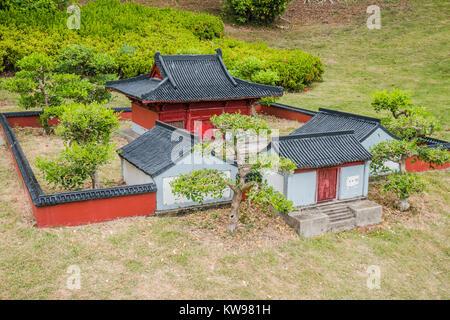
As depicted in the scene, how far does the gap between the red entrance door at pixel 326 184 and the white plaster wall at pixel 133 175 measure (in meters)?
5.56

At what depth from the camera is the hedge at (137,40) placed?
97.8ft

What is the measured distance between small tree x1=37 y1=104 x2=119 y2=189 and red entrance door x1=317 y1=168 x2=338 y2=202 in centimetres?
688

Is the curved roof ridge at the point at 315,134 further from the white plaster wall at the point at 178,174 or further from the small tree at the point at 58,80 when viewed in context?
the small tree at the point at 58,80

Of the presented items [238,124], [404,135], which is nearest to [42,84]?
[238,124]

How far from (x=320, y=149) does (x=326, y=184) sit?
1197 millimetres

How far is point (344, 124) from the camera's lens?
18875 mm

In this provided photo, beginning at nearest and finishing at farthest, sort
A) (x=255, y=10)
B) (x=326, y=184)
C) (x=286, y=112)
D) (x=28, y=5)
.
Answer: (x=326, y=184) < (x=286, y=112) < (x=28, y=5) < (x=255, y=10)

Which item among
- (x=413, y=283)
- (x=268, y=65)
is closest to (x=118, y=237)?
(x=413, y=283)

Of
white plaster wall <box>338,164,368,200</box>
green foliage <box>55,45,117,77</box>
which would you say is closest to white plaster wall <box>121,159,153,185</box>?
white plaster wall <box>338,164,368,200</box>

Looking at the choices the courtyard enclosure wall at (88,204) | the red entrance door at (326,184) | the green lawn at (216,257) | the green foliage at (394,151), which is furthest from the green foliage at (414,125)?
the courtyard enclosure wall at (88,204)

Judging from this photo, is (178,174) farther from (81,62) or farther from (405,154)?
(81,62)

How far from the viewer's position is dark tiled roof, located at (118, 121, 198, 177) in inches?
556

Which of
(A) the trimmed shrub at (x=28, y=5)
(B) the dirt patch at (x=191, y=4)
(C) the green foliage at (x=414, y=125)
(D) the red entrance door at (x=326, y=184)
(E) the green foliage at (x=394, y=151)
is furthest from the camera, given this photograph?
(B) the dirt patch at (x=191, y=4)

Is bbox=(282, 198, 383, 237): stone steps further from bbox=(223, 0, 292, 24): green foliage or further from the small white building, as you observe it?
bbox=(223, 0, 292, 24): green foliage
